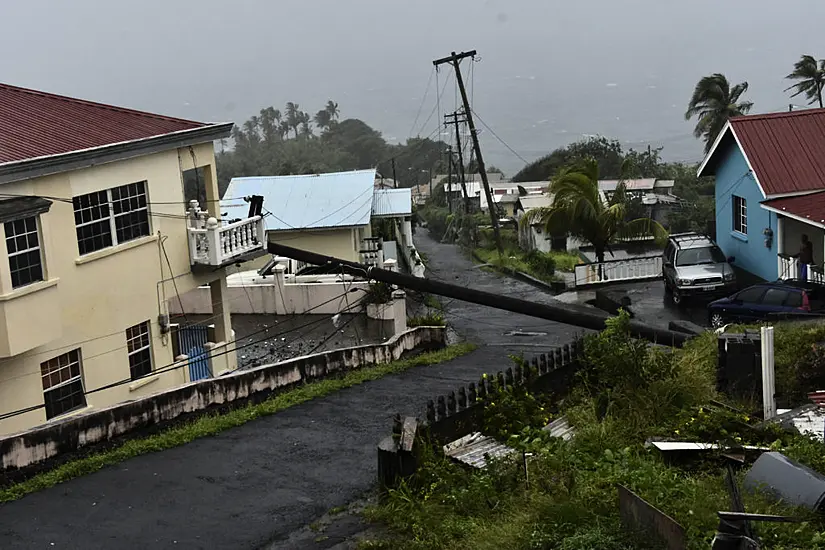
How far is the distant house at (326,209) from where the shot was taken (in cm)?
3606

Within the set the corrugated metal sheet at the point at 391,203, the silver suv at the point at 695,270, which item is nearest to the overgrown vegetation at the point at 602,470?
the silver suv at the point at 695,270

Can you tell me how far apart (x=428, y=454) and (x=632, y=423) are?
2479 millimetres

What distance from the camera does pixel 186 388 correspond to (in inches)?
635

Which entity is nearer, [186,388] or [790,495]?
[790,495]

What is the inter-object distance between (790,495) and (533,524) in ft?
7.13

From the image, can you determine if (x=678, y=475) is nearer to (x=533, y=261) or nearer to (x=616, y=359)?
(x=616, y=359)

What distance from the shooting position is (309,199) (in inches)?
1505

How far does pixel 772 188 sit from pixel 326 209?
16836mm

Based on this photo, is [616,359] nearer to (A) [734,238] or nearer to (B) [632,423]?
(B) [632,423]

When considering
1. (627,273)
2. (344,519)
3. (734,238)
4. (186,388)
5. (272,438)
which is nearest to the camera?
(344,519)

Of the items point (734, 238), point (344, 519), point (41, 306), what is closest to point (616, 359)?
point (344, 519)

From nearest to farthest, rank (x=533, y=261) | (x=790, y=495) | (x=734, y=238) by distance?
1. (x=790, y=495)
2. (x=734, y=238)
3. (x=533, y=261)

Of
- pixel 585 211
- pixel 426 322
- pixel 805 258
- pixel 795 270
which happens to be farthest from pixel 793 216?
pixel 426 322

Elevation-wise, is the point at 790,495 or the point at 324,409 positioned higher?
the point at 790,495
